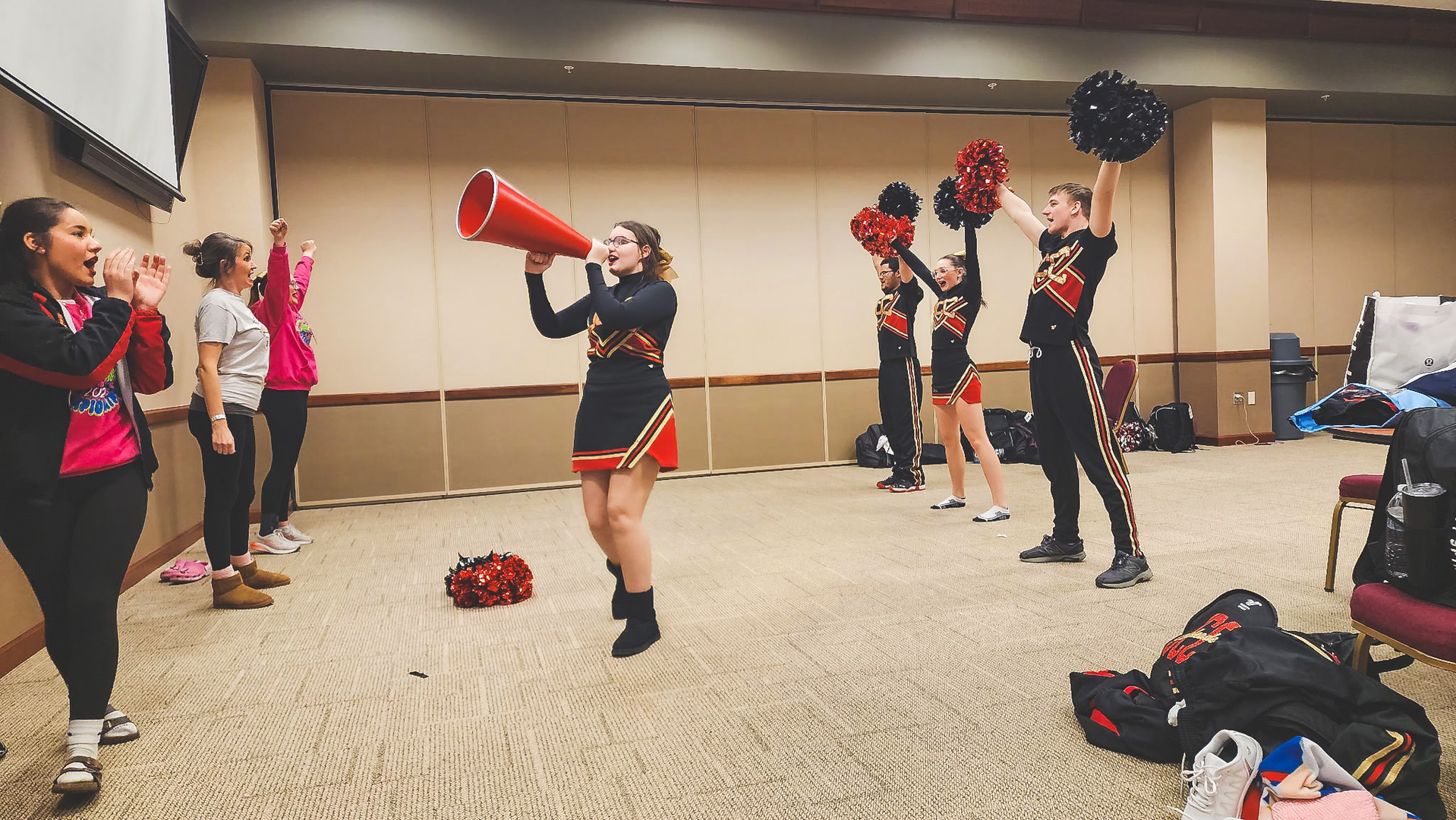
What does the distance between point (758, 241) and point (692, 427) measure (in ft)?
5.40

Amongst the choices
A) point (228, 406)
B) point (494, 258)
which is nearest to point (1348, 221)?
point (494, 258)

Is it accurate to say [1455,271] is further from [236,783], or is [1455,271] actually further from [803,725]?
[236,783]

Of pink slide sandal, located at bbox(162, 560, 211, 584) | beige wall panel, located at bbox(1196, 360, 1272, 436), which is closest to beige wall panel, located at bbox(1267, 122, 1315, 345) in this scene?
beige wall panel, located at bbox(1196, 360, 1272, 436)

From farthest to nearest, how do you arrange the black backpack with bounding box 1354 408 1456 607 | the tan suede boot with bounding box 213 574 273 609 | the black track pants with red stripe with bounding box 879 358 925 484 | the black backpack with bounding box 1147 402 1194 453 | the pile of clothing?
the black backpack with bounding box 1147 402 1194 453 → the black track pants with red stripe with bounding box 879 358 925 484 → the tan suede boot with bounding box 213 574 273 609 → the black backpack with bounding box 1354 408 1456 607 → the pile of clothing

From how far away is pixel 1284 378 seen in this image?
26.9 feet

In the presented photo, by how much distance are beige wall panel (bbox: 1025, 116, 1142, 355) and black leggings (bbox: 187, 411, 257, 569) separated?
6.35m

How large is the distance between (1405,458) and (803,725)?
4.85 ft

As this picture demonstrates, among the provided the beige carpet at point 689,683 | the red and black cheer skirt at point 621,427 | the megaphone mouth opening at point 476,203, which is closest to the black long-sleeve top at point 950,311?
the beige carpet at point 689,683

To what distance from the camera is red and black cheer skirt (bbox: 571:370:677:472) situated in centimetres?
271

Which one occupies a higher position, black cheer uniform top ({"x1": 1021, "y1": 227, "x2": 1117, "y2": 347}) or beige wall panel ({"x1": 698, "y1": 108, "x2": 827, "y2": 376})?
beige wall panel ({"x1": 698, "y1": 108, "x2": 827, "y2": 376})

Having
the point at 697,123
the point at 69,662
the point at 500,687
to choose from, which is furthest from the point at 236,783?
the point at 697,123

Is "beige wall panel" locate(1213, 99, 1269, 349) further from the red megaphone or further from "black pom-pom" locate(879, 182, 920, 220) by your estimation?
the red megaphone

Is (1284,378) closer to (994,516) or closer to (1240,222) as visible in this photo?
(1240,222)

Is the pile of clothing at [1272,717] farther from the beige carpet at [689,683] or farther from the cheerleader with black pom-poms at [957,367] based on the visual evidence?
the cheerleader with black pom-poms at [957,367]
